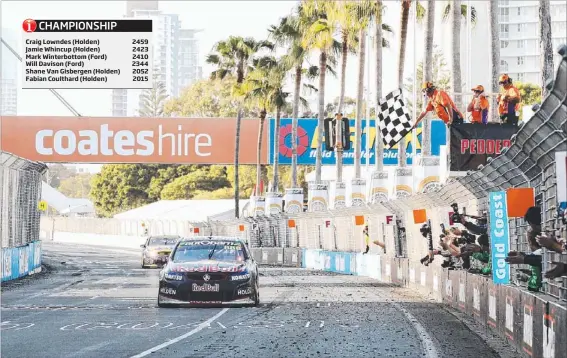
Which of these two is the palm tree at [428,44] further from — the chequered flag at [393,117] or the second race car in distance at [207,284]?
the second race car in distance at [207,284]

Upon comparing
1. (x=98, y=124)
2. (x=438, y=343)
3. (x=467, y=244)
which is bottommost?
(x=438, y=343)

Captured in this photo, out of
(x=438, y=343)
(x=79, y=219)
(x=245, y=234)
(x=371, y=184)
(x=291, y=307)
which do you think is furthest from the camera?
(x=79, y=219)

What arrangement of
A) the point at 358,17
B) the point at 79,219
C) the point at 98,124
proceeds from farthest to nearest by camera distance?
the point at 79,219 < the point at 98,124 < the point at 358,17

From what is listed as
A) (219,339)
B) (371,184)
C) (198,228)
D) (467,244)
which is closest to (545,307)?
(219,339)

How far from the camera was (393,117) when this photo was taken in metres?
38.8

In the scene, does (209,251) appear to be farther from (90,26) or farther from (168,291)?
(90,26)

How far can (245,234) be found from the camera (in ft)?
195

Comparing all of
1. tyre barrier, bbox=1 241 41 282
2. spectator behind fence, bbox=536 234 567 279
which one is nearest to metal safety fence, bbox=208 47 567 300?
spectator behind fence, bbox=536 234 567 279

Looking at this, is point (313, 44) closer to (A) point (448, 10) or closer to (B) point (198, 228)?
(A) point (448, 10)

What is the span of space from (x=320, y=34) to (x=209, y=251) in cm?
3232

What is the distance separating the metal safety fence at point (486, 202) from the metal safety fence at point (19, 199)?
10022mm

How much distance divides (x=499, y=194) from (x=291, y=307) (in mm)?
7056

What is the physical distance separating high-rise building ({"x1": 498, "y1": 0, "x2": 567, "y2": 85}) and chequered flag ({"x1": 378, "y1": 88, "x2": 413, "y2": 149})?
15464cm

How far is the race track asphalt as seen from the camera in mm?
13914
